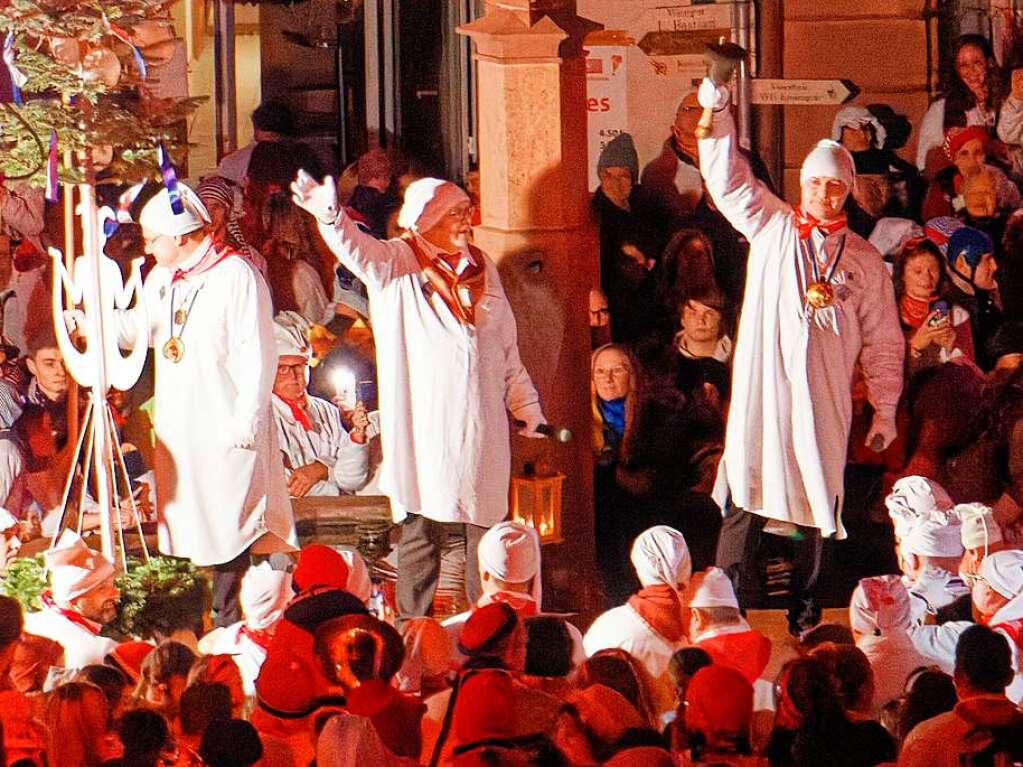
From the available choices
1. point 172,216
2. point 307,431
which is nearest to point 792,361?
point 307,431

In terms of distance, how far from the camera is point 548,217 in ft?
34.0

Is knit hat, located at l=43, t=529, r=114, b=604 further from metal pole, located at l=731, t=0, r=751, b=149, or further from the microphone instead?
metal pole, located at l=731, t=0, r=751, b=149

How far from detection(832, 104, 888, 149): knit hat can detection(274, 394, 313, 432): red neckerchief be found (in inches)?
95.5

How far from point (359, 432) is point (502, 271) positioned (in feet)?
2.88

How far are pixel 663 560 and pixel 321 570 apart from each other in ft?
4.24

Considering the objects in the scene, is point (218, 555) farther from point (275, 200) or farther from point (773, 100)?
point (773, 100)

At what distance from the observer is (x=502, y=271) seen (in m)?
10.4

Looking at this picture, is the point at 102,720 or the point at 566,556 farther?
the point at 566,556

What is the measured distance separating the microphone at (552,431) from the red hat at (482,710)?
80.7 inches

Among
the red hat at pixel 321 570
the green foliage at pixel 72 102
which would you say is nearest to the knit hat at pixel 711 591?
the red hat at pixel 321 570

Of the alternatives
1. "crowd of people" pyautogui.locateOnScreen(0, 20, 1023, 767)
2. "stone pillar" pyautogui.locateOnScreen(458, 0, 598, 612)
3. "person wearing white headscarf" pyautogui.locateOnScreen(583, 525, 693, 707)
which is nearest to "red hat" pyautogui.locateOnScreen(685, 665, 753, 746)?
"person wearing white headscarf" pyautogui.locateOnScreen(583, 525, 693, 707)

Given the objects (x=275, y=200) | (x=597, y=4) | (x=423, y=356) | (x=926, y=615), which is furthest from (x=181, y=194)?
(x=926, y=615)

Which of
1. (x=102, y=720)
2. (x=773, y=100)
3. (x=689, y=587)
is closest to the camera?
(x=102, y=720)

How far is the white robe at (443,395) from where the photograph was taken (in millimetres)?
10227
